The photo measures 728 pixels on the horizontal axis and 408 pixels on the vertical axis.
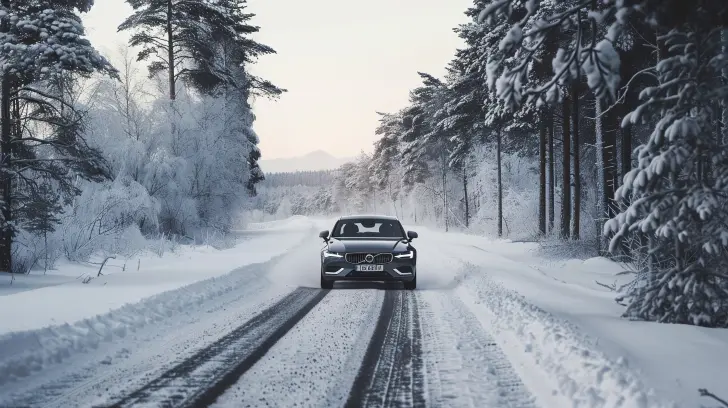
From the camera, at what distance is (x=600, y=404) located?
4234 millimetres

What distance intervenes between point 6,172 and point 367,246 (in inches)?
366

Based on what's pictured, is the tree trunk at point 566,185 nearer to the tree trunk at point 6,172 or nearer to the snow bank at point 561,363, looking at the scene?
the snow bank at point 561,363

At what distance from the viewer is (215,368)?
5.55 metres

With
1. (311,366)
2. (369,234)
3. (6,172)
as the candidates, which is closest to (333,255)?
(369,234)

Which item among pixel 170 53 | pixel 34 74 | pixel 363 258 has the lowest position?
pixel 363 258

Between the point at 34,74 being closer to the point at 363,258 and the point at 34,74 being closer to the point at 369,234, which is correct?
the point at 369,234

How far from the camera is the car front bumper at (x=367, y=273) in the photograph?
1143cm

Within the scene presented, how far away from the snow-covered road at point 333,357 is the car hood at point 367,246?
1.50 metres

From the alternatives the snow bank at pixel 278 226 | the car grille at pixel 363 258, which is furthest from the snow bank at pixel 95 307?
the snow bank at pixel 278 226

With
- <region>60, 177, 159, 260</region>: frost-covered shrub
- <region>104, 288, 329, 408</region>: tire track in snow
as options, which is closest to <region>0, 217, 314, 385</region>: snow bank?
<region>104, 288, 329, 408</region>: tire track in snow

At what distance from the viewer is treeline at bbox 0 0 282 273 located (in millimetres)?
13344

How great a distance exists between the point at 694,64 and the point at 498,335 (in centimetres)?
408

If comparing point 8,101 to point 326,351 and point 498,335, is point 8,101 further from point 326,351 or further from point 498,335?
point 498,335

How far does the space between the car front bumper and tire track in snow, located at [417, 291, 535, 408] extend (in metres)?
3.01
